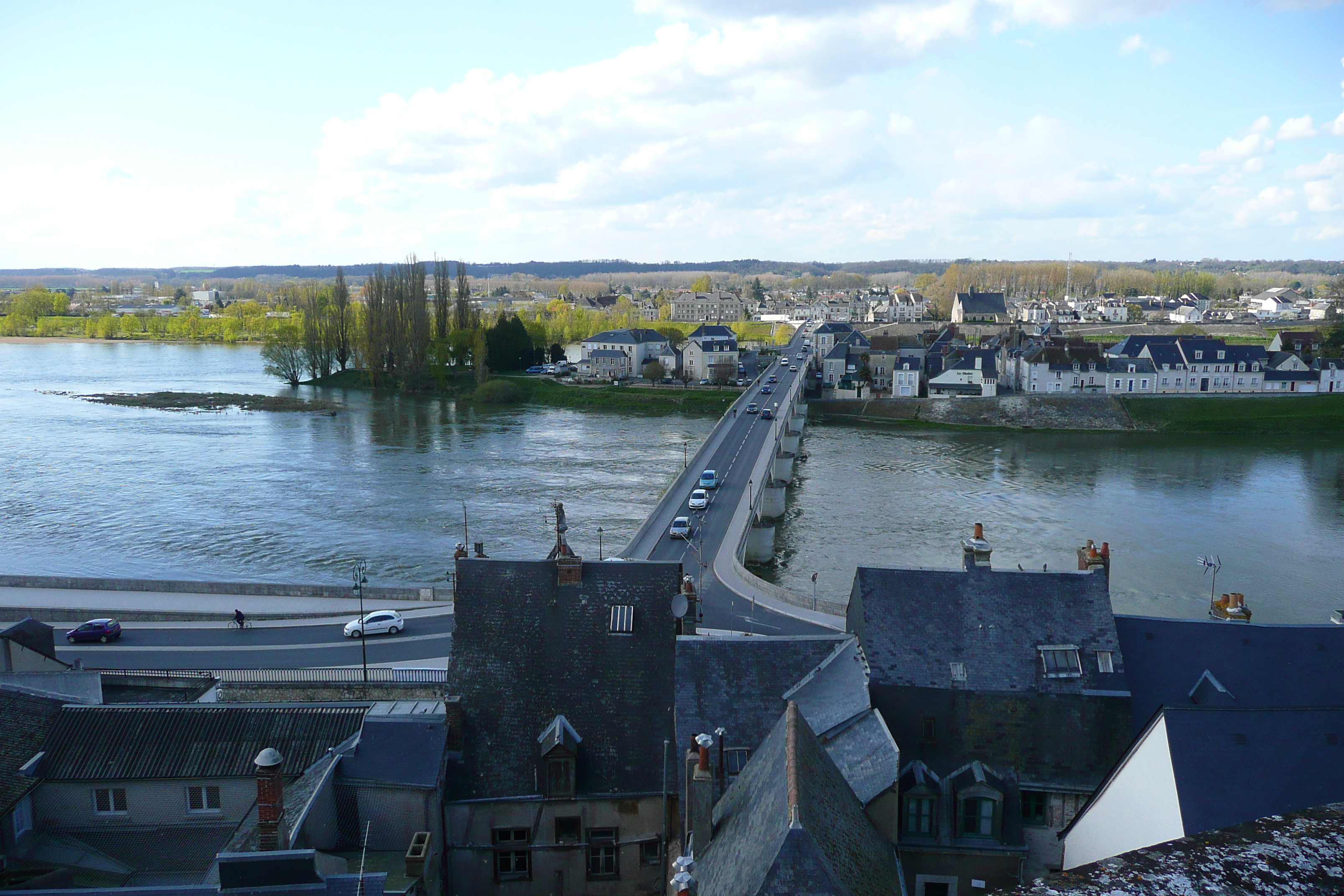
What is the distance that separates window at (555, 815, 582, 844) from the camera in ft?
35.5

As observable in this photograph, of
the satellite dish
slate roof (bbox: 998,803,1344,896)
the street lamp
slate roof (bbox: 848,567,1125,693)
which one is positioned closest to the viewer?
slate roof (bbox: 998,803,1344,896)

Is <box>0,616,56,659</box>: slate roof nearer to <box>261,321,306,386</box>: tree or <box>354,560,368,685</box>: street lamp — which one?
<box>354,560,368,685</box>: street lamp

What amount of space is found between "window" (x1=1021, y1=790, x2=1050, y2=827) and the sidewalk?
13.5 m

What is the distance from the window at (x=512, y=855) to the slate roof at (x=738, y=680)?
79.7 inches

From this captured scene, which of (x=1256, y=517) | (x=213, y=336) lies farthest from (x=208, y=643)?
(x=213, y=336)

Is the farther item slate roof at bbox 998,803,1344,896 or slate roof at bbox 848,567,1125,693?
slate roof at bbox 848,567,1125,693

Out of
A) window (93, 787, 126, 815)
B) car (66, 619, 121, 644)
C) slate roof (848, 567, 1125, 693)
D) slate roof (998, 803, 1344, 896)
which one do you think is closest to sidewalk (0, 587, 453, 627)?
car (66, 619, 121, 644)

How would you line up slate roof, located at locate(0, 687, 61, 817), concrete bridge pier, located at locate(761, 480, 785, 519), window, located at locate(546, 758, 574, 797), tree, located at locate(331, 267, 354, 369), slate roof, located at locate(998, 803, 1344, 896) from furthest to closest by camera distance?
tree, located at locate(331, 267, 354, 369) < concrete bridge pier, located at locate(761, 480, 785, 519) < window, located at locate(546, 758, 574, 797) < slate roof, located at locate(0, 687, 61, 817) < slate roof, located at locate(998, 803, 1344, 896)

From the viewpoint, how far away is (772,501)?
117 ft

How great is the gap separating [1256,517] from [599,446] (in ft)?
97.2

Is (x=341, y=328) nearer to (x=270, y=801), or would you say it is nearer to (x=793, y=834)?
(x=270, y=801)

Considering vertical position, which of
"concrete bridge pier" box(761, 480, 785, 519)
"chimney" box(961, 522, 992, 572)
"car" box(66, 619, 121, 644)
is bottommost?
"concrete bridge pier" box(761, 480, 785, 519)

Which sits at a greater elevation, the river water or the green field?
the green field

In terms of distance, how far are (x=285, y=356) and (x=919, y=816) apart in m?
76.2
